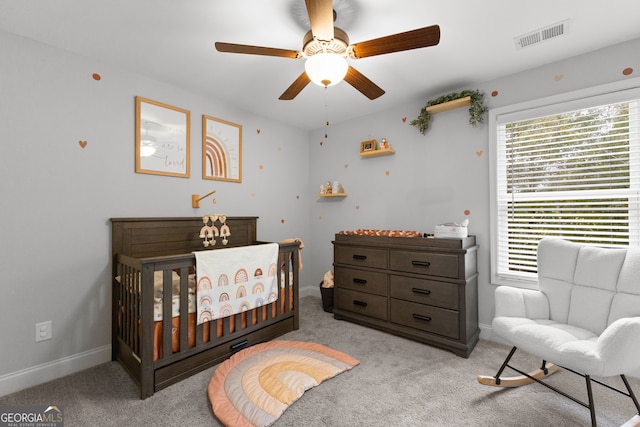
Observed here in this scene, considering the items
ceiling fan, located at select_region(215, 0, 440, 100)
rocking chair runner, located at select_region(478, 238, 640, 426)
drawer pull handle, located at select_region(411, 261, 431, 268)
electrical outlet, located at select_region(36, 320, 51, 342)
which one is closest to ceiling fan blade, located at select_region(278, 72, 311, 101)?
ceiling fan, located at select_region(215, 0, 440, 100)

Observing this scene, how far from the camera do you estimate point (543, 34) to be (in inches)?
74.5

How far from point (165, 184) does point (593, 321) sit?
323 centimetres

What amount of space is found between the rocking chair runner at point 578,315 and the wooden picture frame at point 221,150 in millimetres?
2606

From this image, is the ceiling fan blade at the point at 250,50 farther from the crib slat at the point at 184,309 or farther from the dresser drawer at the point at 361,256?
the dresser drawer at the point at 361,256

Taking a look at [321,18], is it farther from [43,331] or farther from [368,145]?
[43,331]

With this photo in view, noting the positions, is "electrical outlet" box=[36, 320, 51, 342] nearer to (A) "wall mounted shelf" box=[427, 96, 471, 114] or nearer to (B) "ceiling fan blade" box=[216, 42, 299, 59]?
(B) "ceiling fan blade" box=[216, 42, 299, 59]

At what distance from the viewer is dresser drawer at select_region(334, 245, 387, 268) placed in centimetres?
270

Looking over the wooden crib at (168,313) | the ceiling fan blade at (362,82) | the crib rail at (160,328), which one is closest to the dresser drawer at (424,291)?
the wooden crib at (168,313)

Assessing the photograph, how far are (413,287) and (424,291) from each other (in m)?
0.10

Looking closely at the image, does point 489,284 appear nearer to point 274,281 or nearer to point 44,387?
point 274,281

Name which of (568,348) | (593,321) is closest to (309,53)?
(568,348)

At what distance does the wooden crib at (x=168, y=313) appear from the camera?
1764 mm

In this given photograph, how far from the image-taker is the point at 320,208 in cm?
389

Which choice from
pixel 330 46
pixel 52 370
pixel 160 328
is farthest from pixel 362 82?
pixel 52 370
